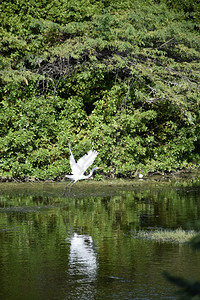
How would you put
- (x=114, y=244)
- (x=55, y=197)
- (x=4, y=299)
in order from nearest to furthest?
(x=4, y=299) < (x=114, y=244) < (x=55, y=197)

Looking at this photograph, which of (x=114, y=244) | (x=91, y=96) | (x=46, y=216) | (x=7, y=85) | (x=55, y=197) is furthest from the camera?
(x=91, y=96)

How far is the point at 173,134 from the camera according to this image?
18.9m

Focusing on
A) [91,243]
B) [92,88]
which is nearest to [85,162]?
[91,243]

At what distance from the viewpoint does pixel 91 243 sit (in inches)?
342

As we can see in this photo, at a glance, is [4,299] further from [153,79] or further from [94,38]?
[94,38]

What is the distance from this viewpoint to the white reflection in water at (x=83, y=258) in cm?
689

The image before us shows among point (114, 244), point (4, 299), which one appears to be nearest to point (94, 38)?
point (114, 244)

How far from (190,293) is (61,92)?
55.1 ft

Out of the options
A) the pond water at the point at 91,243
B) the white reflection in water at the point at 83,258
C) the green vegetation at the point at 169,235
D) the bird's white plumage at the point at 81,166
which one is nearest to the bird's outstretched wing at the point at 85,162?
the bird's white plumage at the point at 81,166

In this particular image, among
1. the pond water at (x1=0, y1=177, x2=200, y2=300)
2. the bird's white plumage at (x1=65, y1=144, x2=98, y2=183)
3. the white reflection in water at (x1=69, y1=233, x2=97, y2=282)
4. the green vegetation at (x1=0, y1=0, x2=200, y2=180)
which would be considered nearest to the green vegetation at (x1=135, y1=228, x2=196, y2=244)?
the pond water at (x1=0, y1=177, x2=200, y2=300)

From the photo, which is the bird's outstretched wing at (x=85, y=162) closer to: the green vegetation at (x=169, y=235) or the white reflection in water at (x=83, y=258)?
the white reflection in water at (x=83, y=258)

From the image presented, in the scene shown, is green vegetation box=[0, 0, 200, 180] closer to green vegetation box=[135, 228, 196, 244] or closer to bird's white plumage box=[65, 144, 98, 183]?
bird's white plumage box=[65, 144, 98, 183]

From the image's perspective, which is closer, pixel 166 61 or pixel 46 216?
pixel 46 216

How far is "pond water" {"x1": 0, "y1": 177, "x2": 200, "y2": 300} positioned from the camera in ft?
20.6
